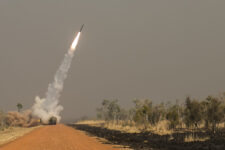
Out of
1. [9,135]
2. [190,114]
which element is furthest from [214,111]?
[9,135]

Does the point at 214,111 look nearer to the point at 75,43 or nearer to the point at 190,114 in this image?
the point at 190,114

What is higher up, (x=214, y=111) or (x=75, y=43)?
(x=75, y=43)

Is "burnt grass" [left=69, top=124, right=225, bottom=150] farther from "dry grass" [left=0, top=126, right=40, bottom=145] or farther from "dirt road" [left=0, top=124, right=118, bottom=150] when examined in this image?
"dry grass" [left=0, top=126, right=40, bottom=145]

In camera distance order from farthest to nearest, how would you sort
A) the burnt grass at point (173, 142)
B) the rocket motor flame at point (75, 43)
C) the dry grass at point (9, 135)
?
the rocket motor flame at point (75, 43), the dry grass at point (9, 135), the burnt grass at point (173, 142)

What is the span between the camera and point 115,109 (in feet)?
286

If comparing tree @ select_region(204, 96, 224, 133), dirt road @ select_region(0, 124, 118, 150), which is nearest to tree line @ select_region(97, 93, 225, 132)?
tree @ select_region(204, 96, 224, 133)

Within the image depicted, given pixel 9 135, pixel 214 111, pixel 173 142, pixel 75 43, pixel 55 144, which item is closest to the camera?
pixel 55 144

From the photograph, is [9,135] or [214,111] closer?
[214,111]

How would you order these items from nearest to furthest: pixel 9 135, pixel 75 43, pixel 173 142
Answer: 1. pixel 173 142
2. pixel 9 135
3. pixel 75 43

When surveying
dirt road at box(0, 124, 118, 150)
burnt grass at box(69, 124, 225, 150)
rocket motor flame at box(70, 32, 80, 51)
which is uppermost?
rocket motor flame at box(70, 32, 80, 51)

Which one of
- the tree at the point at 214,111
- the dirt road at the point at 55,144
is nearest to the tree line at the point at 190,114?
the tree at the point at 214,111

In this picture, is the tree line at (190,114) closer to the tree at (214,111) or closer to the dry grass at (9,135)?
the tree at (214,111)

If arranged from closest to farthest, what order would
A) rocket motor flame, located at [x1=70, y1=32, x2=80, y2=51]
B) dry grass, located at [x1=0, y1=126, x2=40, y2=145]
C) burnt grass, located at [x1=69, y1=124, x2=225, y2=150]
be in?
burnt grass, located at [x1=69, y1=124, x2=225, y2=150], dry grass, located at [x1=0, y1=126, x2=40, y2=145], rocket motor flame, located at [x1=70, y1=32, x2=80, y2=51]

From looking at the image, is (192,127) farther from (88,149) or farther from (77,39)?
(77,39)
